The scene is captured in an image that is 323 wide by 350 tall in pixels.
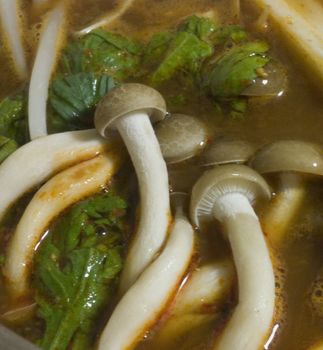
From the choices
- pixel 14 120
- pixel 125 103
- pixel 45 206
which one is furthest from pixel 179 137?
pixel 14 120

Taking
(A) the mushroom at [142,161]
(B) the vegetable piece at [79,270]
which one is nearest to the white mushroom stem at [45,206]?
Result: (B) the vegetable piece at [79,270]

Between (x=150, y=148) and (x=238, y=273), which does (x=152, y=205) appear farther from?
(x=238, y=273)

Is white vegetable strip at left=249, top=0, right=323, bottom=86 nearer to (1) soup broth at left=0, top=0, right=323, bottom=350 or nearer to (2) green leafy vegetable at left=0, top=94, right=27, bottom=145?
(1) soup broth at left=0, top=0, right=323, bottom=350

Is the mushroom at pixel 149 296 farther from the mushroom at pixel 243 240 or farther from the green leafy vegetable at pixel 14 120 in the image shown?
the green leafy vegetable at pixel 14 120

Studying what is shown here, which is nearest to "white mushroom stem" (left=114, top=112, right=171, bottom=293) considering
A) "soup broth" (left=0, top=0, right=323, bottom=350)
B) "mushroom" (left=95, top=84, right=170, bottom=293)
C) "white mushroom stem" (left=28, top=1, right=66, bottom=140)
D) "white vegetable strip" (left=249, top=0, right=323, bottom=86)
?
"mushroom" (left=95, top=84, right=170, bottom=293)

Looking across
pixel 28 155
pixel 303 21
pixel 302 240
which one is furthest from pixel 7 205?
pixel 303 21

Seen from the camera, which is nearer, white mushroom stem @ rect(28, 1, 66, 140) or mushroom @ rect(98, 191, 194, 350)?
mushroom @ rect(98, 191, 194, 350)
